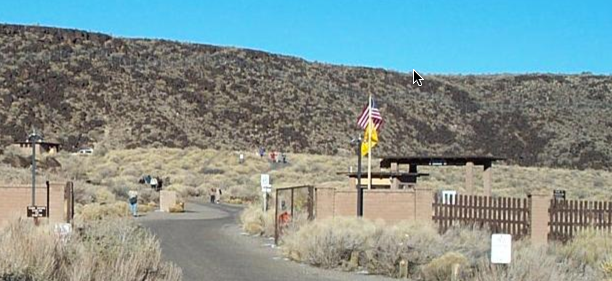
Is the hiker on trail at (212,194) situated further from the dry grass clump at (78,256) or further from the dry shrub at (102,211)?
the dry grass clump at (78,256)

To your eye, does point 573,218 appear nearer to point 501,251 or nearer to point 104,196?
point 501,251

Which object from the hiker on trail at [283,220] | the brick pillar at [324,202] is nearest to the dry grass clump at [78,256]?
the hiker on trail at [283,220]

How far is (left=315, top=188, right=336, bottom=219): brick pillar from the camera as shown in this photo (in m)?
29.5

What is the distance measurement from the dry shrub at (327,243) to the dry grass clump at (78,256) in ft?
18.5

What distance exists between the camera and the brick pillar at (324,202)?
29516 millimetres

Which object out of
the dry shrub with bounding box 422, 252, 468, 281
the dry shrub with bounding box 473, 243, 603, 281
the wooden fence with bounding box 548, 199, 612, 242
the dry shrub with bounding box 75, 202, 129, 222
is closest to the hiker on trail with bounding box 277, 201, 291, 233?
the wooden fence with bounding box 548, 199, 612, 242

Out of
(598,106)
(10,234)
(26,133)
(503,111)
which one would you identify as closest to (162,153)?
(26,133)

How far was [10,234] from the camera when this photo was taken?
49.4ft

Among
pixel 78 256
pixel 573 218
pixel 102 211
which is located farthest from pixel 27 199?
pixel 573 218

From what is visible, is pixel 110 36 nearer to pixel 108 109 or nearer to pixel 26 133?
pixel 108 109

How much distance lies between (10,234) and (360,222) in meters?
12.6

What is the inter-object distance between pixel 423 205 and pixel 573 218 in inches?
162

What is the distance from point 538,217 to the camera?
1046 inches

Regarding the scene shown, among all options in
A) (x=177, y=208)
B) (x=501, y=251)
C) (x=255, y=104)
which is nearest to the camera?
(x=501, y=251)
